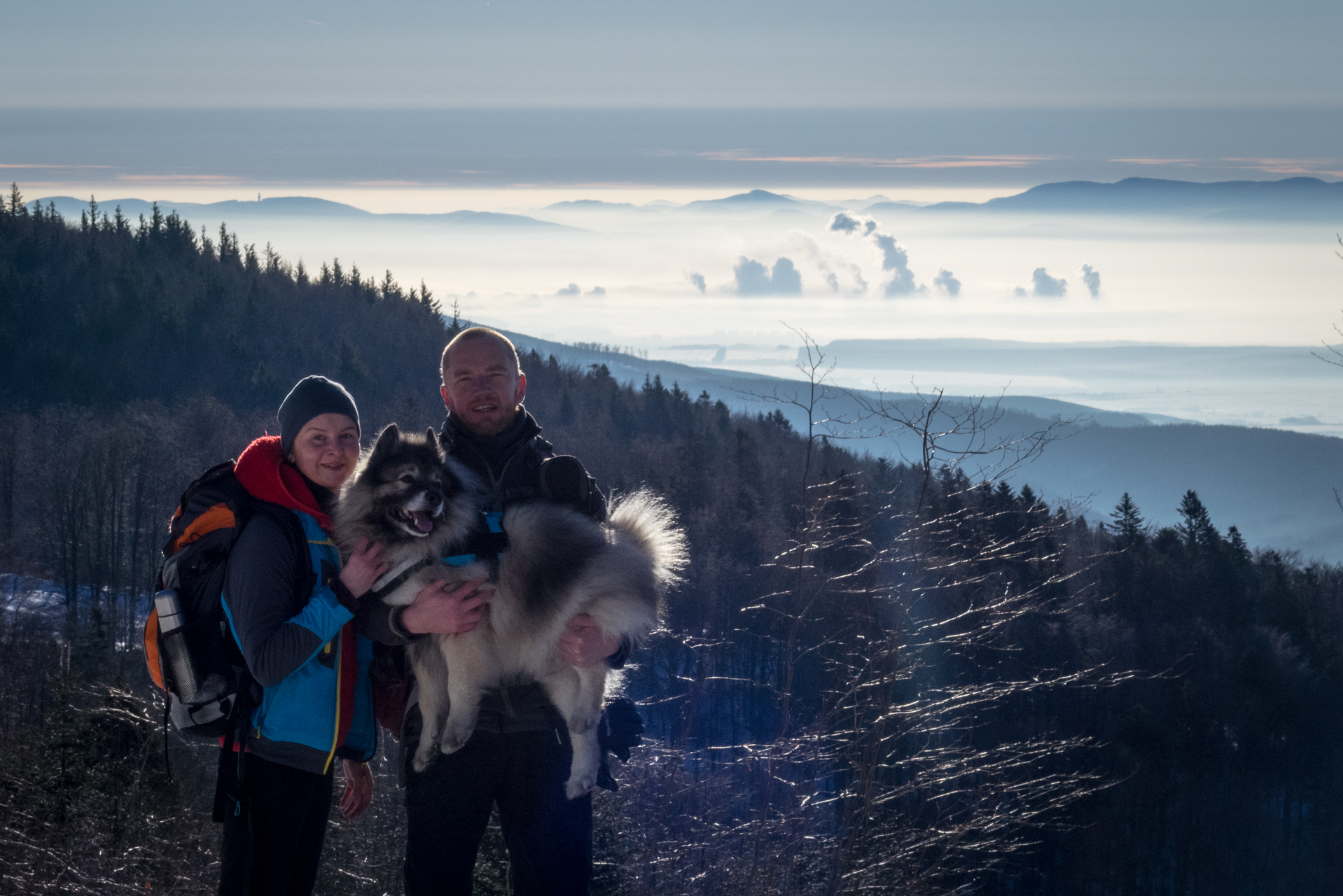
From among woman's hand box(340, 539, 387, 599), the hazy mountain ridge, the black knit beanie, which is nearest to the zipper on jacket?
woman's hand box(340, 539, 387, 599)

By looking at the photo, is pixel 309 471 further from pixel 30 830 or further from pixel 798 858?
pixel 30 830

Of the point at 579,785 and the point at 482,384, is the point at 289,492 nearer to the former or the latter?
the point at 482,384

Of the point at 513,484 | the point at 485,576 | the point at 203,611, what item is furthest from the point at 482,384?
the point at 203,611

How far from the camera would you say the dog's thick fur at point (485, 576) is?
147 inches

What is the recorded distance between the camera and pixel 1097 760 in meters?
38.1

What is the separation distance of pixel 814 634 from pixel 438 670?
1168 inches

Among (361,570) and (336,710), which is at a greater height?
(361,570)

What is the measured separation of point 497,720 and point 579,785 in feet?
1.45

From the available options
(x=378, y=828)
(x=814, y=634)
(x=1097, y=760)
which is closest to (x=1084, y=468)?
(x=1097, y=760)

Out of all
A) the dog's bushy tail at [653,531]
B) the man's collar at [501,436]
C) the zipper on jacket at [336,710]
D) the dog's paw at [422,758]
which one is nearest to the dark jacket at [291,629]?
the zipper on jacket at [336,710]

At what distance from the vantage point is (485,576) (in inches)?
151

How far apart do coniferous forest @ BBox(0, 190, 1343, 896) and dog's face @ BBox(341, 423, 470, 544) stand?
1.17m

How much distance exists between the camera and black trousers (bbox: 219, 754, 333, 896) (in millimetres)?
3244

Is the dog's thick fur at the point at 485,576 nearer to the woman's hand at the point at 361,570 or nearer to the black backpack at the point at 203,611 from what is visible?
the woman's hand at the point at 361,570
